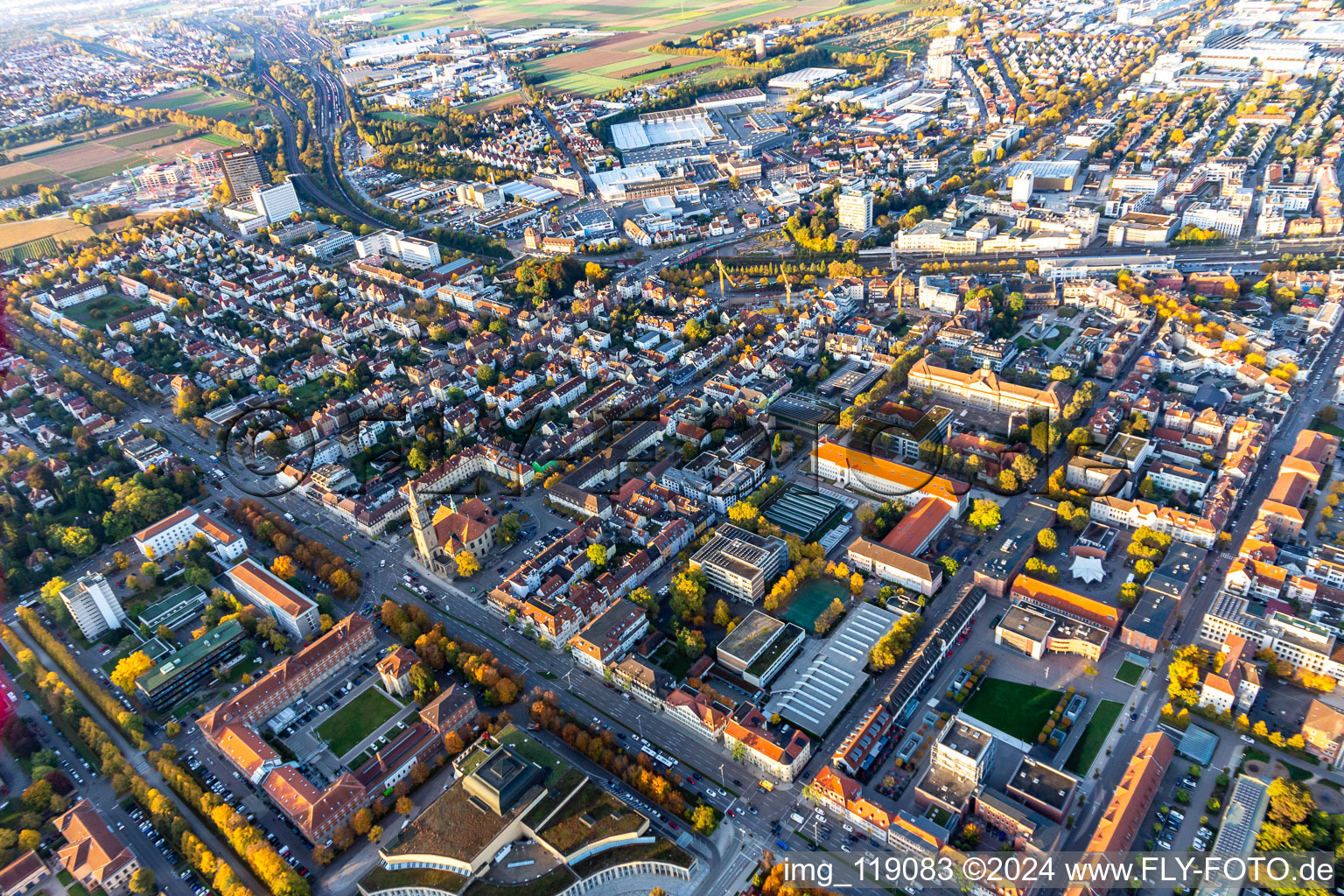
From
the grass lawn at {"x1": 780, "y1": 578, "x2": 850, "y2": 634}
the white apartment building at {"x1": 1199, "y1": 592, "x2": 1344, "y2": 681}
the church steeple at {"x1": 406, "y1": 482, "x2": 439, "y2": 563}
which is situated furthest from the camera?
the church steeple at {"x1": 406, "y1": 482, "x2": 439, "y2": 563}

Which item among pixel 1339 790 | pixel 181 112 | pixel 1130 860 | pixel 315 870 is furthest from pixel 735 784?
pixel 181 112

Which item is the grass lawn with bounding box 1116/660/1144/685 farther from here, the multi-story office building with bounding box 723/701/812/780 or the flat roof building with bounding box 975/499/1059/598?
the multi-story office building with bounding box 723/701/812/780

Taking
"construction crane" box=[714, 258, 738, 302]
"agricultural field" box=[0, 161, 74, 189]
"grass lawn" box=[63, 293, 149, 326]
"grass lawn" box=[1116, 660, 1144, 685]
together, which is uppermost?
"agricultural field" box=[0, 161, 74, 189]

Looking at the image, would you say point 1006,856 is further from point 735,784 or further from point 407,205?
point 407,205

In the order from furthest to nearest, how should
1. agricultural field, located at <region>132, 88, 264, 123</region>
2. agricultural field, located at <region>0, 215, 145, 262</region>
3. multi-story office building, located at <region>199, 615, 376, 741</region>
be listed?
agricultural field, located at <region>132, 88, 264, 123</region> → agricultural field, located at <region>0, 215, 145, 262</region> → multi-story office building, located at <region>199, 615, 376, 741</region>

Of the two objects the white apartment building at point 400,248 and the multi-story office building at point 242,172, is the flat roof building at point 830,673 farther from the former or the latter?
the multi-story office building at point 242,172

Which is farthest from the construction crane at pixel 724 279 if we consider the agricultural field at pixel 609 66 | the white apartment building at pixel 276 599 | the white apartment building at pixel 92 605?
the agricultural field at pixel 609 66

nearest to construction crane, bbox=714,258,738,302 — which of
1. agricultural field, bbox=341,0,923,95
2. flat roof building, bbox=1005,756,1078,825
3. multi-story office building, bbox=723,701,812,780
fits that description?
multi-story office building, bbox=723,701,812,780
